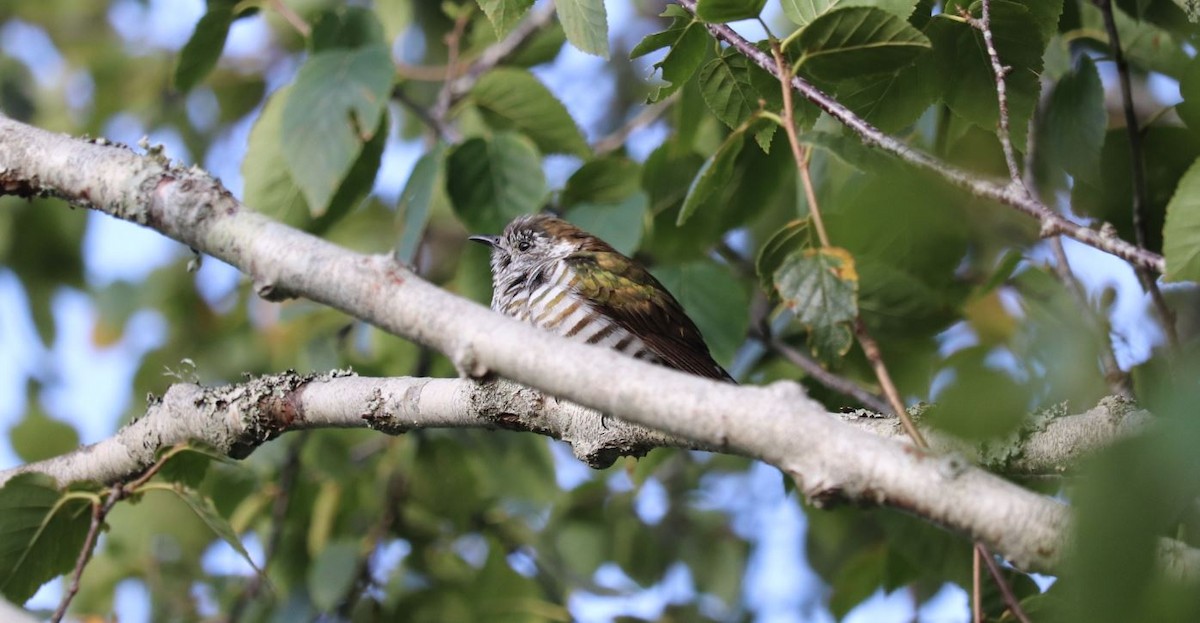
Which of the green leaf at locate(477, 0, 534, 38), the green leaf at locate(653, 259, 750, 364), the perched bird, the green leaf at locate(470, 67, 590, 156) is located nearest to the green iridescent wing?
the perched bird

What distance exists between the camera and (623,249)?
12.4 ft

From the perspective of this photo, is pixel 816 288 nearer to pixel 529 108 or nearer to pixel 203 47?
pixel 529 108

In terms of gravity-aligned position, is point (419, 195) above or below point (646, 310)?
above

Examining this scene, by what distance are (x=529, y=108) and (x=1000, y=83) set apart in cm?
245

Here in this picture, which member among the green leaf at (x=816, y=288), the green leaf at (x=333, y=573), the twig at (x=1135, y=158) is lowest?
the green leaf at (x=333, y=573)

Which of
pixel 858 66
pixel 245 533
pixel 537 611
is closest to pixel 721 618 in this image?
pixel 537 611

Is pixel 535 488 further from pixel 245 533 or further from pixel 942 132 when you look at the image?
pixel 942 132

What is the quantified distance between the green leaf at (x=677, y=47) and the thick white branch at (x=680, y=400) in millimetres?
890

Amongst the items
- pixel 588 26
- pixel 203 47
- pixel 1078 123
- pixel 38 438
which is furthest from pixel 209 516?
pixel 1078 123

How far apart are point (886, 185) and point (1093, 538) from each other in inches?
18.0

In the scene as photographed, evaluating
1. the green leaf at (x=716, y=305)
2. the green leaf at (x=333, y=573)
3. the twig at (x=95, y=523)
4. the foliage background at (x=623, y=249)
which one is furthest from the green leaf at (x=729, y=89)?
the green leaf at (x=333, y=573)

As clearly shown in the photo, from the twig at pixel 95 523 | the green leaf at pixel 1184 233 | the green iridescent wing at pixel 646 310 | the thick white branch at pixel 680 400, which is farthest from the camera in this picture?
the green iridescent wing at pixel 646 310

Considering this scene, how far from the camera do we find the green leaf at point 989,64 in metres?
2.59

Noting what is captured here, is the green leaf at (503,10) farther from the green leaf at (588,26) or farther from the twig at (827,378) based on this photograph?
the twig at (827,378)
